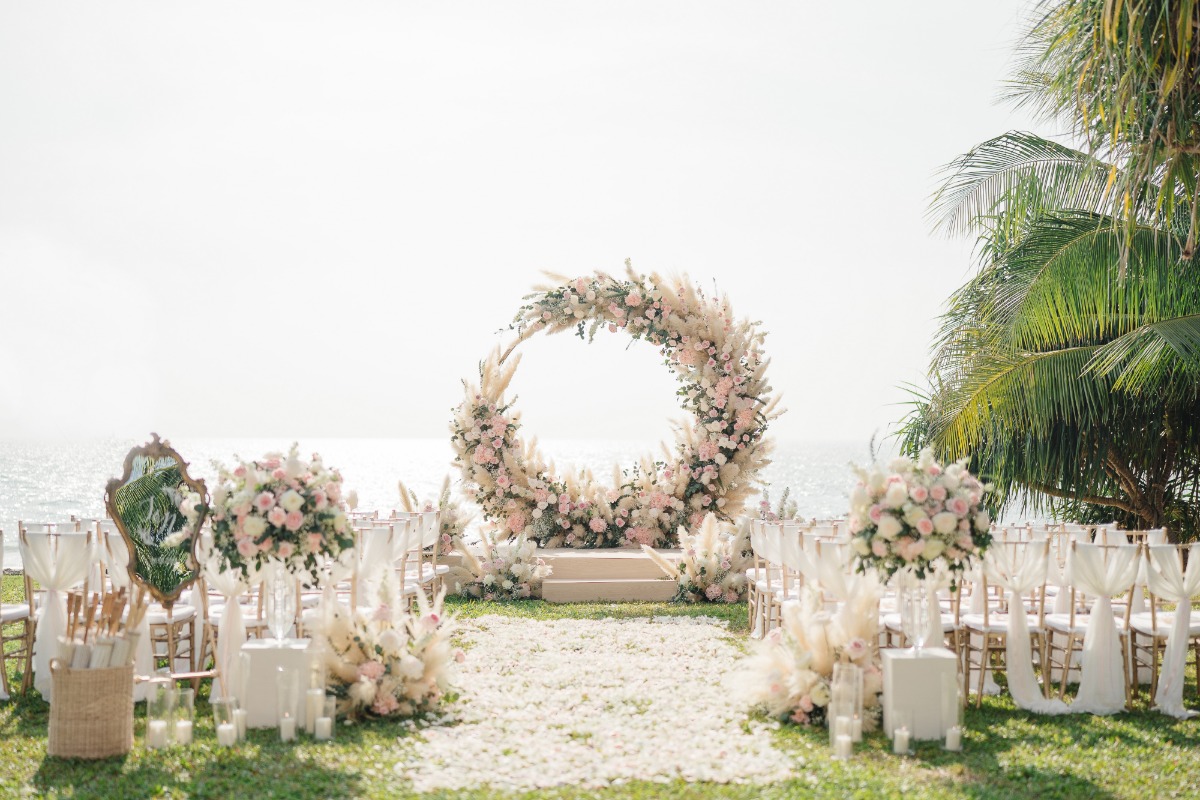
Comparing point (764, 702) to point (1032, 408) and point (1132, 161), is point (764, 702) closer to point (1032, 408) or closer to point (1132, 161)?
point (1132, 161)

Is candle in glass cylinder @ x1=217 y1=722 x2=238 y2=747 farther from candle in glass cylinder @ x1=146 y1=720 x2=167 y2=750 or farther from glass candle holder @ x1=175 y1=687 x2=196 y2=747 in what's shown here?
candle in glass cylinder @ x1=146 y1=720 x2=167 y2=750

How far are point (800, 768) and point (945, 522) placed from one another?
148cm

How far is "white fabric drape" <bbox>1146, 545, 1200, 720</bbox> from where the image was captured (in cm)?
645

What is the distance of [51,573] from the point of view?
6.88m

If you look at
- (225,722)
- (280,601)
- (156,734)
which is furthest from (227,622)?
(156,734)

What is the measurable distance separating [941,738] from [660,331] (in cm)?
804

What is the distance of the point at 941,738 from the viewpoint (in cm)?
577

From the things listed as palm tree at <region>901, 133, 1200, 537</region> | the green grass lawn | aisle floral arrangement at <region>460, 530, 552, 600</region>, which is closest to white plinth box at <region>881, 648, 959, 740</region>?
the green grass lawn

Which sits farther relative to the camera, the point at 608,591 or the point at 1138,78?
the point at 608,591

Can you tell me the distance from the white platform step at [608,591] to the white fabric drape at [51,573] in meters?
5.50

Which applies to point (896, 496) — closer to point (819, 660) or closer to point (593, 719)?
point (819, 660)

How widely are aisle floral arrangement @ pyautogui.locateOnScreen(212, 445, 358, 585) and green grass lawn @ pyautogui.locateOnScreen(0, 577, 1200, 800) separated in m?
0.96

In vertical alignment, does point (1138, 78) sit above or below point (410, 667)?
above

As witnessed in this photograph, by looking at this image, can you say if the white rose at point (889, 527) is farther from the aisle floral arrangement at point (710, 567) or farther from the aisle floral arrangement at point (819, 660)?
the aisle floral arrangement at point (710, 567)
